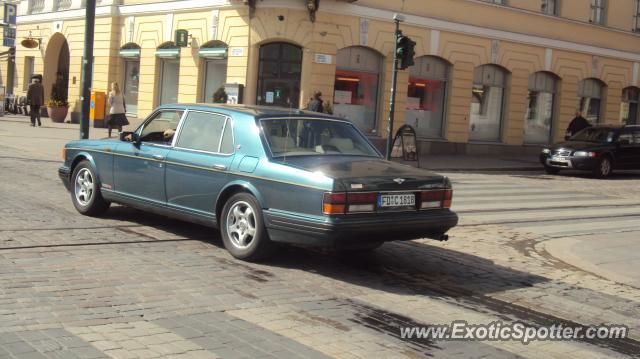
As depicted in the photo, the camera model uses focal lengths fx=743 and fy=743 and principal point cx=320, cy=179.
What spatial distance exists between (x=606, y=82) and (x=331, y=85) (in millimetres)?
14222

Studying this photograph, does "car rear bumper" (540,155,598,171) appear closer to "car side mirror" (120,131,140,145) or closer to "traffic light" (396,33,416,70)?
"traffic light" (396,33,416,70)

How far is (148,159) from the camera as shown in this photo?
8.35 metres

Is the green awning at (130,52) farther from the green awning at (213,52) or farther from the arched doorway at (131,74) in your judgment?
the green awning at (213,52)

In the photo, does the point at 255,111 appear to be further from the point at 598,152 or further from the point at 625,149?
the point at 625,149

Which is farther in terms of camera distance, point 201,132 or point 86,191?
point 86,191

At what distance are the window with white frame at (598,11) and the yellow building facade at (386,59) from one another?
4 cm

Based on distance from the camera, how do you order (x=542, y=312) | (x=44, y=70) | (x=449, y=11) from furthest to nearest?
1. (x=44, y=70)
2. (x=449, y=11)
3. (x=542, y=312)

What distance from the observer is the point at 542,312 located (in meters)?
6.32

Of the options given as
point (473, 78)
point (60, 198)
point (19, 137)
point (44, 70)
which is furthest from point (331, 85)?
point (44, 70)

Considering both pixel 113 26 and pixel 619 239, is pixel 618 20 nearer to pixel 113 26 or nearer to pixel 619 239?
pixel 113 26

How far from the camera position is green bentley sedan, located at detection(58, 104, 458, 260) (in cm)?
668

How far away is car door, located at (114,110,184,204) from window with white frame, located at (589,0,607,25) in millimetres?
26427

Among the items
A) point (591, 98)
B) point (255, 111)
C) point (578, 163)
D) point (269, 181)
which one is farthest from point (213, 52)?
point (269, 181)

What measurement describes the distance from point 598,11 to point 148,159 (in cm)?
2733
